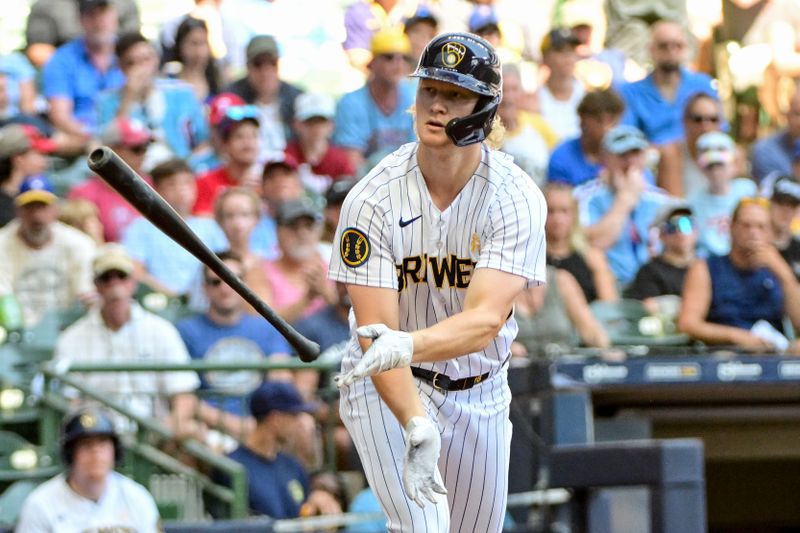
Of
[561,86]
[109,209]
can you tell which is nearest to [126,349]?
[109,209]

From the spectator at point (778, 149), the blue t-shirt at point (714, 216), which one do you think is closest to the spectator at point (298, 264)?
the blue t-shirt at point (714, 216)

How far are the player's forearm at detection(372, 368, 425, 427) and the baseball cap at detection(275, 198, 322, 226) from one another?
422cm

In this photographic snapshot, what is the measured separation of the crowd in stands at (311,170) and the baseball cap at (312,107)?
0.02 metres

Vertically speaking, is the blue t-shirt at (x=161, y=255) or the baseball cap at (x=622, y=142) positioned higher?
Answer: the baseball cap at (x=622, y=142)

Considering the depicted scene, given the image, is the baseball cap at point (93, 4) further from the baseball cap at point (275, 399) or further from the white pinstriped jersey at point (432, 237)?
the white pinstriped jersey at point (432, 237)

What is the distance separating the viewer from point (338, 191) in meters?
9.06

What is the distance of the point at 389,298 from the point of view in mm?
4605

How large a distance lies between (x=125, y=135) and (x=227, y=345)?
5.45 ft

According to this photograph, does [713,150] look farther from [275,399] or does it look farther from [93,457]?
[93,457]

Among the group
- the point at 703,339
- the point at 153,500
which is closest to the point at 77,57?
the point at 153,500

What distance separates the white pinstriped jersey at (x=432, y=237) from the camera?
182 inches

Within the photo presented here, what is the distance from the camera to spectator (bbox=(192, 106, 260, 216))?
9492 mm

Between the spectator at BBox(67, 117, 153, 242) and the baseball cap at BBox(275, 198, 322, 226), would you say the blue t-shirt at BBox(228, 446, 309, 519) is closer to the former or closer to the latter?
the baseball cap at BBox(275, 198, 322, 226)

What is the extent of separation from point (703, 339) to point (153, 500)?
326 centimetres
